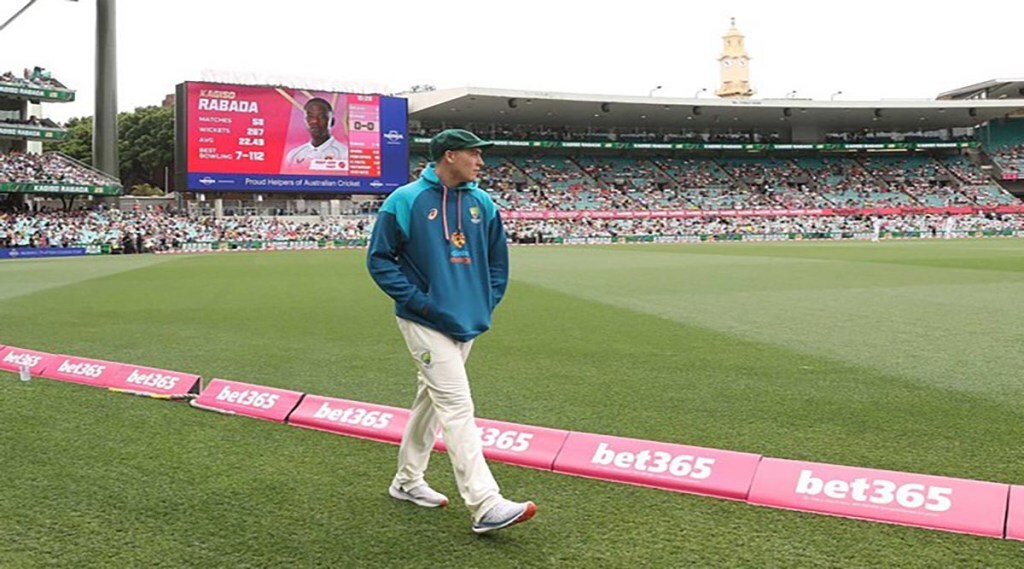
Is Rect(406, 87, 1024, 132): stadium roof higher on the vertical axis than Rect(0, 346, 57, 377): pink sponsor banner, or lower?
higher

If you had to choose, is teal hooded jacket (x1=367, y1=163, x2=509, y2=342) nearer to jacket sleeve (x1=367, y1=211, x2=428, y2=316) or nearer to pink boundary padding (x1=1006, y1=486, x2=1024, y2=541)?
jacket sleeve (x1=367, y1=211, x2=428, y2=316)

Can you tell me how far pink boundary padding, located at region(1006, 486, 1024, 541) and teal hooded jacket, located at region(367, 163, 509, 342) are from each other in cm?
270

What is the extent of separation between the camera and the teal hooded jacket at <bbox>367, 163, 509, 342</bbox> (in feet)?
13.0

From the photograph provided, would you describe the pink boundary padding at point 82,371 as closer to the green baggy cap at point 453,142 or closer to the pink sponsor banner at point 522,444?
the pink sponsor banner at point 522,444

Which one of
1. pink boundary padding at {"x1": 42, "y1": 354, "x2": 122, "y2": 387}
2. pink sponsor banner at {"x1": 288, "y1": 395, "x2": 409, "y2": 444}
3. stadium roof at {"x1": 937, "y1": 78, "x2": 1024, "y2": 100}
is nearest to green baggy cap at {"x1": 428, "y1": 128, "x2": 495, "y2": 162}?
pink sponsor banner at {"x1": 288, "y1": 395, "x2": 409, "y2": 444}

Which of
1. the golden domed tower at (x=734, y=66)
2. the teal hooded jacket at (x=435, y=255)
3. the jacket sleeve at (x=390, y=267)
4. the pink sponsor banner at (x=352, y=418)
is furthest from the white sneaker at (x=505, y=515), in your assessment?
the golden domed tower at (x=734, y=66)

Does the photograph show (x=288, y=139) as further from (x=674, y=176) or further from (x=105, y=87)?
(x=674, y=176)

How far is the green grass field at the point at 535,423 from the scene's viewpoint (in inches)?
150

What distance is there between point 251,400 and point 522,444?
2.54m

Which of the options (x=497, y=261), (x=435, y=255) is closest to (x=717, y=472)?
(x=497, y=261)

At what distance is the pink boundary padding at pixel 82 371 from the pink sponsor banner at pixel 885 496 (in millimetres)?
6149

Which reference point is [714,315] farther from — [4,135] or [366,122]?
[4,135]

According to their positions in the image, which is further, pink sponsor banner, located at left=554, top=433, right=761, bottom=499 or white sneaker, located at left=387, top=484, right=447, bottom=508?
pink sponsor banner, located at left=554, top=433, right=761, bottom=499

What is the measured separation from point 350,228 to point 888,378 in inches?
1961
